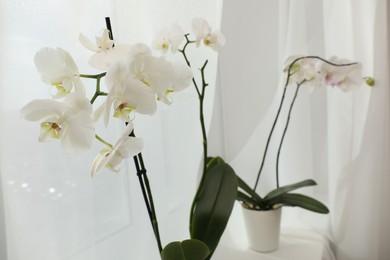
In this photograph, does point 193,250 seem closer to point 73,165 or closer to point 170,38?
point 73,165

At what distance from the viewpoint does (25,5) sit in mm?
539

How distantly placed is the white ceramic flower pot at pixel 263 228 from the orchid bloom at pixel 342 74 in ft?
1.33

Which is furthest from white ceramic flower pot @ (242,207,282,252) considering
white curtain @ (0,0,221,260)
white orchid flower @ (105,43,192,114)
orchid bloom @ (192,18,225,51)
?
white orchid flower @ (105,43,192,114)

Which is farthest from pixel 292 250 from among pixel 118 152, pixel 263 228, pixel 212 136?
pixel 118 152

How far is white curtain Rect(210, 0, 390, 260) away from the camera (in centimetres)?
105

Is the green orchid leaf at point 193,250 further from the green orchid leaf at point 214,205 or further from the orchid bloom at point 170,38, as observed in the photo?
the orchid bloom at point 170,38

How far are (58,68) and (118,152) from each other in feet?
0.42

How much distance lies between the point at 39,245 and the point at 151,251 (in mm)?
284

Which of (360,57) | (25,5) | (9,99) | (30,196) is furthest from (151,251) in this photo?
(360,57)

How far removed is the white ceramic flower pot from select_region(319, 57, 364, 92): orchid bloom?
0.40 meters

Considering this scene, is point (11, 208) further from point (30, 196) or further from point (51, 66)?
point (51, 66)

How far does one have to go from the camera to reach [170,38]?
0.64 metres

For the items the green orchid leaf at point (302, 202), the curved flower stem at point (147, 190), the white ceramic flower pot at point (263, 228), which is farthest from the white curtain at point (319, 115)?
the curved flower stem at point (147, 190)

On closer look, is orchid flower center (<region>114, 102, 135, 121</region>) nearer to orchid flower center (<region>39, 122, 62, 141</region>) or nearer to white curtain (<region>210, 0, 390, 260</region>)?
orchid flower center (<region>39, 122, 62, 141</region>)
